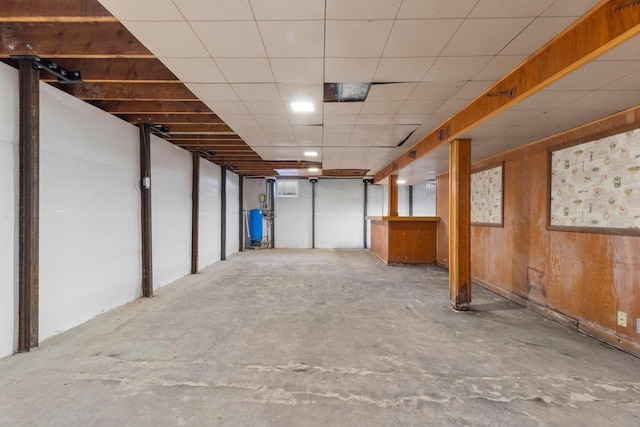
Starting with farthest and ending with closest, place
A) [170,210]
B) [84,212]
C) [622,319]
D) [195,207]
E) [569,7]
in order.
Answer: [195,207]
[170,210]
[84,212]
[622,319]
[569,7]

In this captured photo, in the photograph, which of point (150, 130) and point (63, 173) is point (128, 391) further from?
point (150, 130)

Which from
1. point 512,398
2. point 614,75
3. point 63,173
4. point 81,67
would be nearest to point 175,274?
point 63,173

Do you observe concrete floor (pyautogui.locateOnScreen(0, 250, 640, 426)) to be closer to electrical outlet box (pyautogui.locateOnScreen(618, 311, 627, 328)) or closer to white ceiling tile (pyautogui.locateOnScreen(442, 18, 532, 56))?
electrical outlet box (pyautogui.locateOnScreen(618, 311, 627, 328))

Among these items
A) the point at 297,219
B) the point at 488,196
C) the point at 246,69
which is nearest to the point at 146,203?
the point at 246,69

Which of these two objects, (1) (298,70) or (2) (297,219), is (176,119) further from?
(2) (297,219)

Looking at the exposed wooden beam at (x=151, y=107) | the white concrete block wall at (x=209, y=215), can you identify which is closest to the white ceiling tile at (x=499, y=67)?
the exposed wooden beam at (x=151, y=107)

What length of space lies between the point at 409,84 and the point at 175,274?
16.5 feet

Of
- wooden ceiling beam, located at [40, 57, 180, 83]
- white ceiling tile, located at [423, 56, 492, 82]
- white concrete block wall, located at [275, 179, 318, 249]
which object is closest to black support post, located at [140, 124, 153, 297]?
wooden ceiling beam, located at [40, 57, 180, 83]

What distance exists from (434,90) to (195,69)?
221 cm

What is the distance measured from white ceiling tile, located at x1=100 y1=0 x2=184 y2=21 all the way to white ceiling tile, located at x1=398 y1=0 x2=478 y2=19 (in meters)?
1.40

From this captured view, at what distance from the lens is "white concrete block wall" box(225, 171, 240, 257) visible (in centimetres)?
862

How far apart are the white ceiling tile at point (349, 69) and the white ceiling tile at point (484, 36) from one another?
1.88 ft

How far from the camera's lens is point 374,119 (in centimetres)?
374

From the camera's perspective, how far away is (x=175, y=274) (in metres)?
5.48
